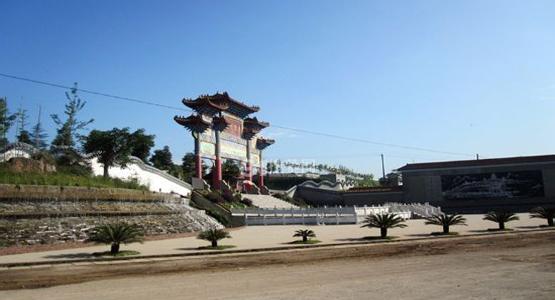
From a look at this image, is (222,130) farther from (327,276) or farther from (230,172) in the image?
(327,276)

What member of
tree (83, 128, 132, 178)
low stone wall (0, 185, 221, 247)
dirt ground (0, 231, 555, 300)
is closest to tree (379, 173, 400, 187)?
tree (83, 128, 132, 178)

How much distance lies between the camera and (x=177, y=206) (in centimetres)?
3638

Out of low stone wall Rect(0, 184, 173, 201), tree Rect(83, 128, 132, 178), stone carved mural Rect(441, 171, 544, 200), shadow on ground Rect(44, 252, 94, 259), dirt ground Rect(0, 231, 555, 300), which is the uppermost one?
tree Rect(83, 128, 132, 178)

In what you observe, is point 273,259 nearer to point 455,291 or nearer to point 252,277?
point 252,277

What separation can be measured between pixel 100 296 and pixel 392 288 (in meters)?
6.84

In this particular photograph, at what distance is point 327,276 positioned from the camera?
13562mm

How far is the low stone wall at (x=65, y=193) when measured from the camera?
936 inches

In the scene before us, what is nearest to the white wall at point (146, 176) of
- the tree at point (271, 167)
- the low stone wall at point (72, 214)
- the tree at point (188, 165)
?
the low stone wall at point (72, 214)

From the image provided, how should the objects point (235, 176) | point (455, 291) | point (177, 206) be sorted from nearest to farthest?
point (455, 291), point (177, 206), point (235, 176)

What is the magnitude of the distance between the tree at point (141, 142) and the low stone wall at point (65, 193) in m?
14.6

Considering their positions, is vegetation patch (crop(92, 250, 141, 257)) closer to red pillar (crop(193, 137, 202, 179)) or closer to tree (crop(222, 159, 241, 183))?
red pillar (crop(193, 137, 202, 179))

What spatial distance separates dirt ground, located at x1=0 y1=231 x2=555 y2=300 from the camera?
10.8m

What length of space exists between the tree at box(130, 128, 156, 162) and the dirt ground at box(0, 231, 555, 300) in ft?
96.2

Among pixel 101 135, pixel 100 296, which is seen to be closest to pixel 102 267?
pixel 100 296
